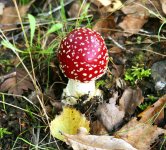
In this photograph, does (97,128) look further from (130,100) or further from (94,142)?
(130,100)

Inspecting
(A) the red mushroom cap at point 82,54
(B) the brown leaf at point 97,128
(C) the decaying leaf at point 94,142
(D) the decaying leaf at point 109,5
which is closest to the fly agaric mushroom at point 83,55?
(A) the red mushroom cap at point 82,54

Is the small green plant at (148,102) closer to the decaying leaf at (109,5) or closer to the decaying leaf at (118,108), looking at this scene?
the decaying leaf at (118,108)

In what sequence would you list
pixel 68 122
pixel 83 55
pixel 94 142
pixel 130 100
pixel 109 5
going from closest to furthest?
1. pixel 94 142
2. pixel 83 55
3. pixel 68 122
4. pixel 130 100
5. pixel 109 5

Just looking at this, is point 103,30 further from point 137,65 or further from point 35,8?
point 35,8

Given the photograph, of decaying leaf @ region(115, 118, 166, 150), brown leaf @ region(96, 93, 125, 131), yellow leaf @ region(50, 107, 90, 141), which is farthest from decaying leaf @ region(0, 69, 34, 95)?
decaying leaf @ region(115, 118, 166, 150)

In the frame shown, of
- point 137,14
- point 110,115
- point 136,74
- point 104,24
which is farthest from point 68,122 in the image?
point 137,14

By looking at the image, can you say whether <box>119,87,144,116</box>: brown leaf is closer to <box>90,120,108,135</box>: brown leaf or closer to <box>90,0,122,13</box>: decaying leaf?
<box>90,120,108,135</box>: brown leaf
